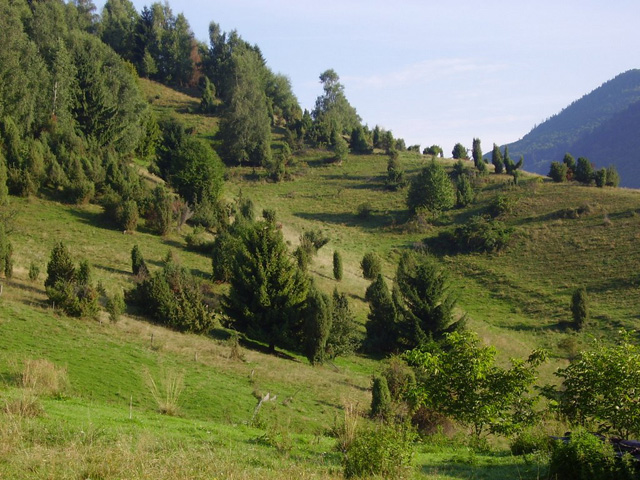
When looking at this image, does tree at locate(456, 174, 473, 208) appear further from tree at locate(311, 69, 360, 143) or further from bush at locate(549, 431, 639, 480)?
bush at locate(549, 431, 639, 480)

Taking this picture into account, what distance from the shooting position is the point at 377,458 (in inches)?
279

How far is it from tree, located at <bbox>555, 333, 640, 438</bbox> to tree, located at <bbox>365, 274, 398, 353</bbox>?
18416 mm

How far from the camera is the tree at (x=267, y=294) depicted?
24.3m

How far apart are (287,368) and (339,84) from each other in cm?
9533

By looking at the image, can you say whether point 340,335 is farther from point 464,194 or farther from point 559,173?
point 559,173

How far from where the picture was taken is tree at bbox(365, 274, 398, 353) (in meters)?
29.1

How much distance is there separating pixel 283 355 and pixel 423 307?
945 centimetres

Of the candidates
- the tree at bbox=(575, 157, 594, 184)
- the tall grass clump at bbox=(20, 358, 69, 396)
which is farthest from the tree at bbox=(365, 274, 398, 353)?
the tree at bbox=(575, 157, 594, 184)

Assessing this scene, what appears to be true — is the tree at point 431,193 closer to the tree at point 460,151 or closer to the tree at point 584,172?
the tree at point 584,172

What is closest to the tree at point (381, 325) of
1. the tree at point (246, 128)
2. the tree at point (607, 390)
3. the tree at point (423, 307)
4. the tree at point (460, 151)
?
the tree at point (423, 307)

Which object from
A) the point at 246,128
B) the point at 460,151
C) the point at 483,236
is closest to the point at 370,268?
the point at 483,236

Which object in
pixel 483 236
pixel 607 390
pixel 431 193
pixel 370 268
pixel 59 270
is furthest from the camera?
pixel 431 193

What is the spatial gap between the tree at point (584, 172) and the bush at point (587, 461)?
6512cm

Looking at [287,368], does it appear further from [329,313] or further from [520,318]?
[520,318]
